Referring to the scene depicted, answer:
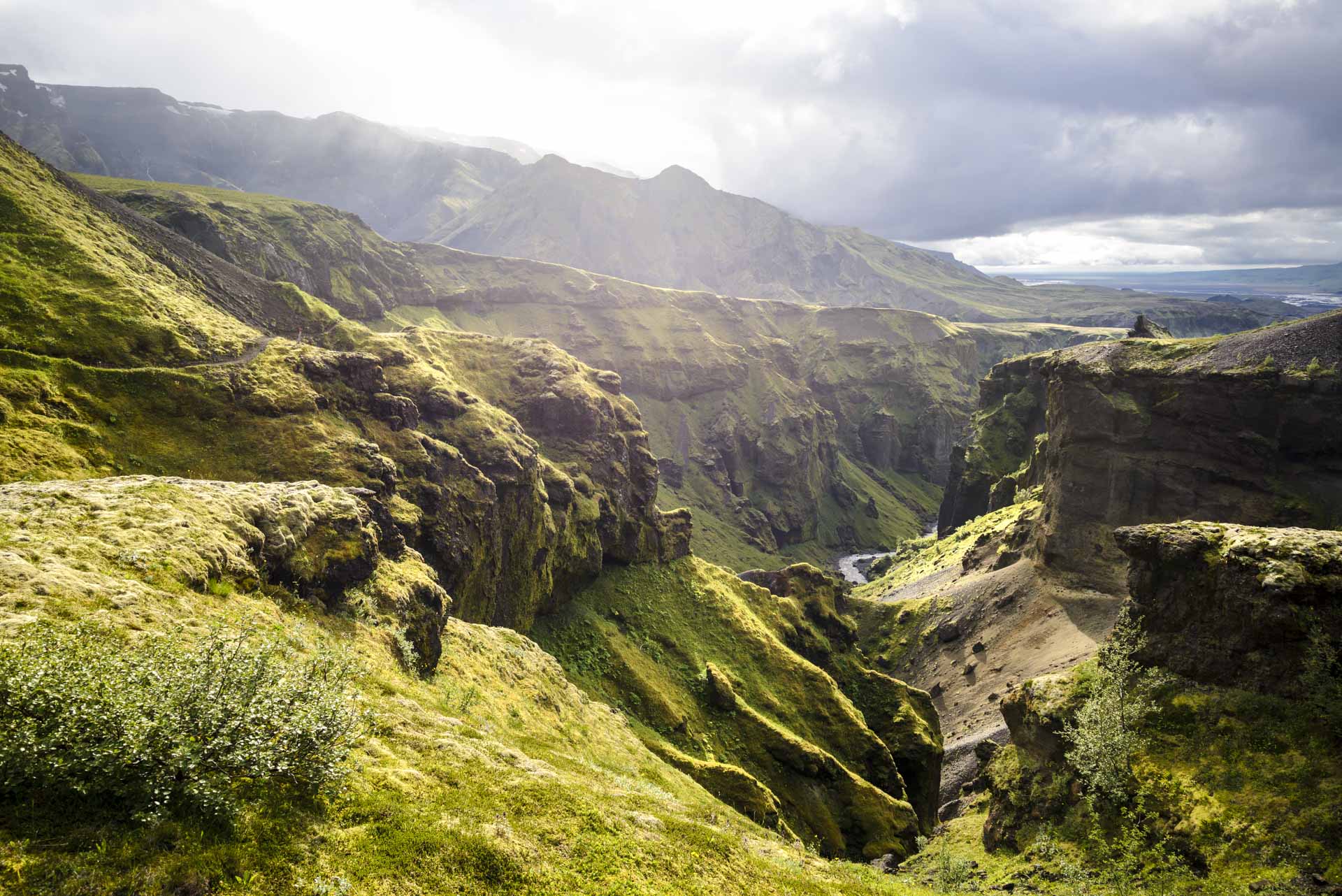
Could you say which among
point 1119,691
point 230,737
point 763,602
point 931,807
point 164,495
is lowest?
point 931,807

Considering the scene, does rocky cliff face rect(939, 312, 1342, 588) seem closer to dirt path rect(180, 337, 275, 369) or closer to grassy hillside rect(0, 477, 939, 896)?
grassy hillside rect(0, 477, 939, 896)

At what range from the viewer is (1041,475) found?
5482 inches

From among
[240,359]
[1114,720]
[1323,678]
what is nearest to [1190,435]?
[1323,678]

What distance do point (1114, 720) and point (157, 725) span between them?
61964mm

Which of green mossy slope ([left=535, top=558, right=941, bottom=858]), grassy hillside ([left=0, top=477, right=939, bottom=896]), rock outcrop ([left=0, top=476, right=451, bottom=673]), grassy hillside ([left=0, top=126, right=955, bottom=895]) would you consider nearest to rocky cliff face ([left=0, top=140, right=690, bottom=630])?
grassy hillside ([left=0, top=126, right=955, bottom=895])

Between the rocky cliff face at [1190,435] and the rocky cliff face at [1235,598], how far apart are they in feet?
167

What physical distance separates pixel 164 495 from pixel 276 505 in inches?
201

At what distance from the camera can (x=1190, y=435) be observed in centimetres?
9856

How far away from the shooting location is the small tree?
48.9 meters

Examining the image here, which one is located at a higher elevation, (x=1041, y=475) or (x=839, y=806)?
(x=1041, y=475)

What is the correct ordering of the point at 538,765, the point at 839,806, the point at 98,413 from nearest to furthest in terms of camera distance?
the point at 538,765 < the point at 98,413 < the point at 839,806

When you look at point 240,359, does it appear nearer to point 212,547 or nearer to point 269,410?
point 269,410

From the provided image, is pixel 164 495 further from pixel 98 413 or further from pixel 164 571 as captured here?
pixel 98 413

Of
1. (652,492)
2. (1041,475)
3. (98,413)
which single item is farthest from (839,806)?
(1041,475)
